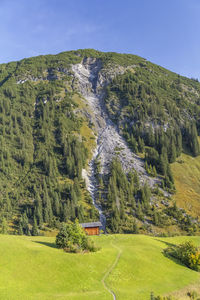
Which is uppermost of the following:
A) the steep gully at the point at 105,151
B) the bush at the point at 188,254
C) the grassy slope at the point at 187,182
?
the steep gully at the point at 105,151

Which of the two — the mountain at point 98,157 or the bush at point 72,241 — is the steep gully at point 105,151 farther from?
the bush at point 72,241

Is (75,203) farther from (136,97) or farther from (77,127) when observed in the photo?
(136,97)

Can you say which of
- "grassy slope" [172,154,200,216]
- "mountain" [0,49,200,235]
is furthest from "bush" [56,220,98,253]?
"grassy slope" [172,154,200,216]

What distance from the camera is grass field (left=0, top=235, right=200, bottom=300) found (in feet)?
86.1

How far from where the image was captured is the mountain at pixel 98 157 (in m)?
98.6

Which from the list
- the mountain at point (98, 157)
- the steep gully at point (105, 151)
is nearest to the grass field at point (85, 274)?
the mountain at point (98, 157)

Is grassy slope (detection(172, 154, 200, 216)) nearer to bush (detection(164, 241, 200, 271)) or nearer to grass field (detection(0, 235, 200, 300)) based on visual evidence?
bush (detection(164, 241, 200, 271))

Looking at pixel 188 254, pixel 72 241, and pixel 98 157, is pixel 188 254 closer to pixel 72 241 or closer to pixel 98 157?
pixel 72 241

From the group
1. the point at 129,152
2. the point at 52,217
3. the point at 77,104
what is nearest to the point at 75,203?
the point at 52,217

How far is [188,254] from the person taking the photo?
1754 inches

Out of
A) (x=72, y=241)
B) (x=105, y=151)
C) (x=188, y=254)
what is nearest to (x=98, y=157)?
(x=105, y=151)

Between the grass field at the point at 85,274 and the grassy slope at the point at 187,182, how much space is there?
67.5 m

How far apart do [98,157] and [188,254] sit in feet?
322

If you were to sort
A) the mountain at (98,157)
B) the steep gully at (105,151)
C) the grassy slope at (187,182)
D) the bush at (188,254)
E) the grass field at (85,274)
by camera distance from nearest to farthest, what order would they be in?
the grass field at (85,274) → the bush at (188,254) → the mountain at (98,157) → the grassy slope at (187,182) → the steep gully at (105,151)
